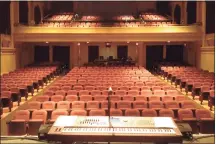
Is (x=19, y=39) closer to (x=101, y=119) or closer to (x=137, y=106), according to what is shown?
(x=137, y=106)

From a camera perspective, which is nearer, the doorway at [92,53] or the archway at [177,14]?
→ the doorway at [92,53]

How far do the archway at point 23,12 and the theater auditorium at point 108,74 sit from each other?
74mm

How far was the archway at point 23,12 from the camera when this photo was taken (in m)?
20.8

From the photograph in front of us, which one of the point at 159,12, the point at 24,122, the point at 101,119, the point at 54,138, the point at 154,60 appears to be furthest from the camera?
the point at 159,12

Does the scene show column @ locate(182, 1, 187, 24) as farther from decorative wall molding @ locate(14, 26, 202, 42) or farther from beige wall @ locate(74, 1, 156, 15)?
beige wall @ locate(74, 1, 156, 15)

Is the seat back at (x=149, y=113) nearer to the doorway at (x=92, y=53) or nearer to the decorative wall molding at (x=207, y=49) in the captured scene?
the decorative wall molding at (x=207, y=49)

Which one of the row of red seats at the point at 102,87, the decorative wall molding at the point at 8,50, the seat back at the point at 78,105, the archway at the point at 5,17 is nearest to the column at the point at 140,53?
the decorative wall molding at the point at 8,50

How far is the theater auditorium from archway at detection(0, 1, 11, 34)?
0.19 ft

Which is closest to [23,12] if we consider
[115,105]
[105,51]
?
[105,51]

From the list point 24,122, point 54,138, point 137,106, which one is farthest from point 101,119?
point 137,106

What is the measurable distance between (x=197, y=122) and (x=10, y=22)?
14.7 metres

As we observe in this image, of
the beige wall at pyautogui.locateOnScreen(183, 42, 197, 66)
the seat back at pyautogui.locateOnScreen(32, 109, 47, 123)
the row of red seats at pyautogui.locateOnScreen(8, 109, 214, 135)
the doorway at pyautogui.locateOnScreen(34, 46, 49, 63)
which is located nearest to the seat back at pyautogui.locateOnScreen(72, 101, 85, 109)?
the row of red seats at pyautogui.locateOnScreen(8, 109, 214, 135)

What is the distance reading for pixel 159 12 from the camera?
2947 cm

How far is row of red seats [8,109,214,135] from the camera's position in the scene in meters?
6.59
